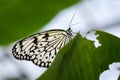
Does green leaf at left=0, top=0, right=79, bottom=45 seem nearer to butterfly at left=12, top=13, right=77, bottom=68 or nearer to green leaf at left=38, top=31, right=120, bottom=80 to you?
green leaf at left=38, top=31, right=120, bottom=80

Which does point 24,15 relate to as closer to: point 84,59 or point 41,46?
point 84,59

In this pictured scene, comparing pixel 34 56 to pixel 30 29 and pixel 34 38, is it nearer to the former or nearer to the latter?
pixel 34 38

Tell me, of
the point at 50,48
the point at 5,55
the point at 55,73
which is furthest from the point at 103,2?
the point at 55,73

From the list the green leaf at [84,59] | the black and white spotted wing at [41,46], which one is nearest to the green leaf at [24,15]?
the green leaf at [84,59]

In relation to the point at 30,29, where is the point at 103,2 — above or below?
above

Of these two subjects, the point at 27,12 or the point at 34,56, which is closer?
the point at 27,12

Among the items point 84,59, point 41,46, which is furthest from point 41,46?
point 84,59
